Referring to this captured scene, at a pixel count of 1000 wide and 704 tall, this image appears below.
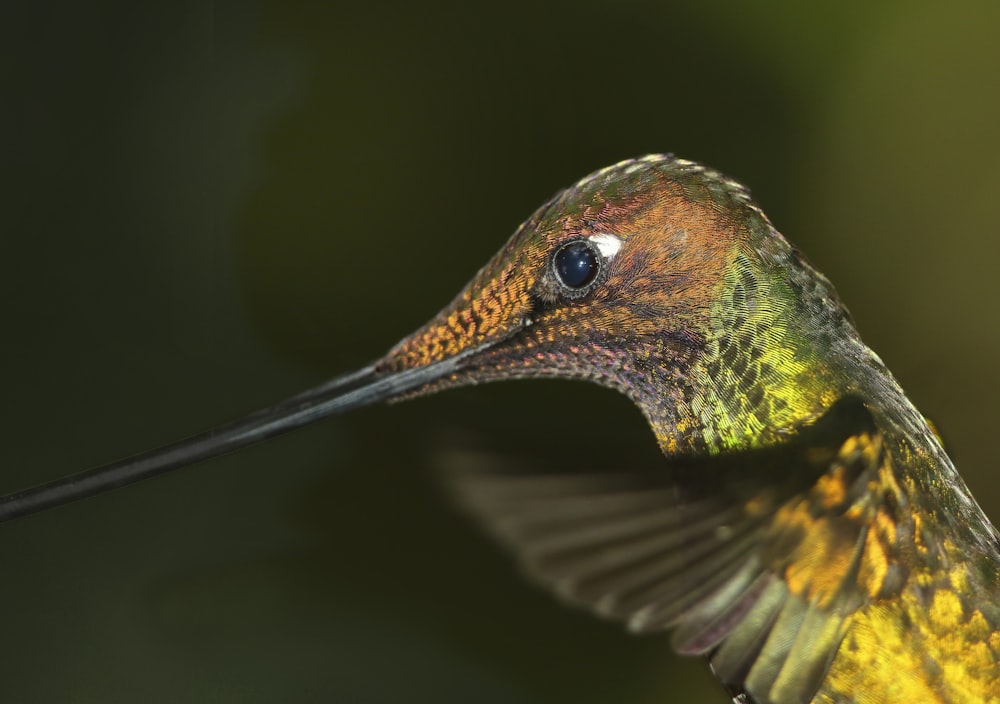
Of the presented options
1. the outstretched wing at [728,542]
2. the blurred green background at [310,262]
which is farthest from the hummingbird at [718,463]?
the blurred green background at [310,262]

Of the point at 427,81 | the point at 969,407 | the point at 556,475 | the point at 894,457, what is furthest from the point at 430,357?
the point at 969,407

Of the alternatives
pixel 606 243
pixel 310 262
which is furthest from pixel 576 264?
pixel 310 262

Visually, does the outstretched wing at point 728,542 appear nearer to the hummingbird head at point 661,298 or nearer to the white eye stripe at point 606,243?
the hummingbird head at point 661,298

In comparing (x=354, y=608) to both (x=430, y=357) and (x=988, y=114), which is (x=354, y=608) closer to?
(x=430, y=357)

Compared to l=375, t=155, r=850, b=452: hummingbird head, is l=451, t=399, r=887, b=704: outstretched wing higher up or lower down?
lower down

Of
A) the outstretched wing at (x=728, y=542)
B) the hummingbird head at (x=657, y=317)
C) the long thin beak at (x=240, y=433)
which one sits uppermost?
the hummingbird head at (x=657, y=317)

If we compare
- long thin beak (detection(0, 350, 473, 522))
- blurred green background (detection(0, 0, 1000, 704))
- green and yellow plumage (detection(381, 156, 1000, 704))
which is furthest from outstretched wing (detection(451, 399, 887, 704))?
blurred green background (detection(0, 0, 1000, 704))

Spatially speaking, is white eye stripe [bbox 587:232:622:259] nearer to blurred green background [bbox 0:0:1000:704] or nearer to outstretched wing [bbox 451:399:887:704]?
outstretched wing [bbox 451:399:887:704]

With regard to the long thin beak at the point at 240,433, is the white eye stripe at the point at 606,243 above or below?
above
